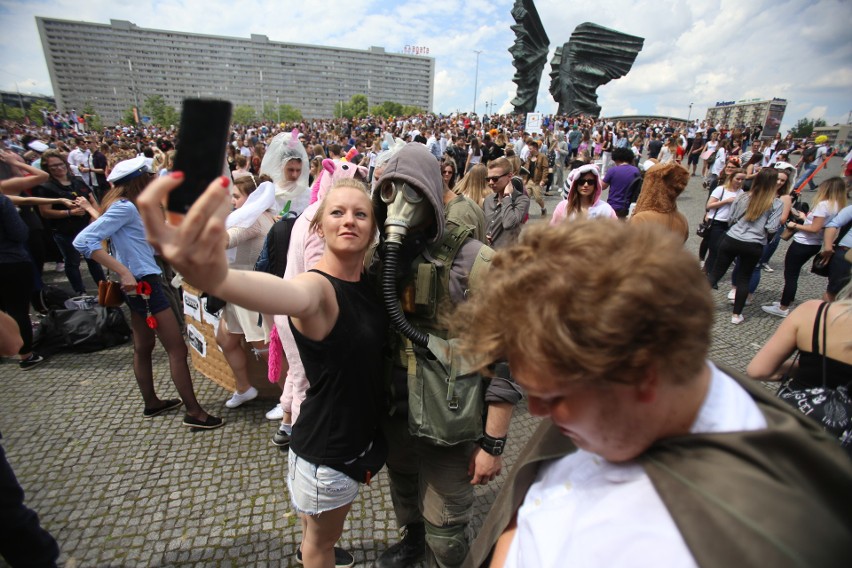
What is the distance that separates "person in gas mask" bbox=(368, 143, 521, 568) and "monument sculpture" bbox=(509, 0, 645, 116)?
32265 mm

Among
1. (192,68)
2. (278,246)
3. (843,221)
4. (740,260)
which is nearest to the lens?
(278,246)

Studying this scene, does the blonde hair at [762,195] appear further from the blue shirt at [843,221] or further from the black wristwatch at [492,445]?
the black wristwatch at [492,445]

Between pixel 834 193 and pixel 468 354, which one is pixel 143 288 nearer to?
pixel 468 354

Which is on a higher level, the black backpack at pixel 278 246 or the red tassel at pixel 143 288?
the black backpack at pixel 278 246

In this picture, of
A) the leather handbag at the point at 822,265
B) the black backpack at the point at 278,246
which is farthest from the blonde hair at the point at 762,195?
the black backpack at the point at 278,246

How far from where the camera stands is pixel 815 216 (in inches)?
196

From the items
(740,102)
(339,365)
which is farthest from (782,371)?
(740,102)

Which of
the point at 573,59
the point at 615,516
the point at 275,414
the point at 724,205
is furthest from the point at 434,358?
the point at 573,59

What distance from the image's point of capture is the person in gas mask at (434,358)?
5.59ft

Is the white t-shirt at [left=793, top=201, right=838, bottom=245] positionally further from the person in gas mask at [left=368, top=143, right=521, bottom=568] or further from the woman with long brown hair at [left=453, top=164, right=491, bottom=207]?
the person in gas mask at [left=368, top=143, right=521, bottom=568]

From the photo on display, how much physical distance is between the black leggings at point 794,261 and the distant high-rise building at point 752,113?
22.1 metres

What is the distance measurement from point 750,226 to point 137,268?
6640 mm

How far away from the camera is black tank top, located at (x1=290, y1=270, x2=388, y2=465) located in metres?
1.56

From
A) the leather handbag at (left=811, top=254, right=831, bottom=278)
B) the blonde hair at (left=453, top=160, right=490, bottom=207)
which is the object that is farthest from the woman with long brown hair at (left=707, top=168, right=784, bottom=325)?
the blonde hair at (left=453, top=160, right=490, bottom=207)
